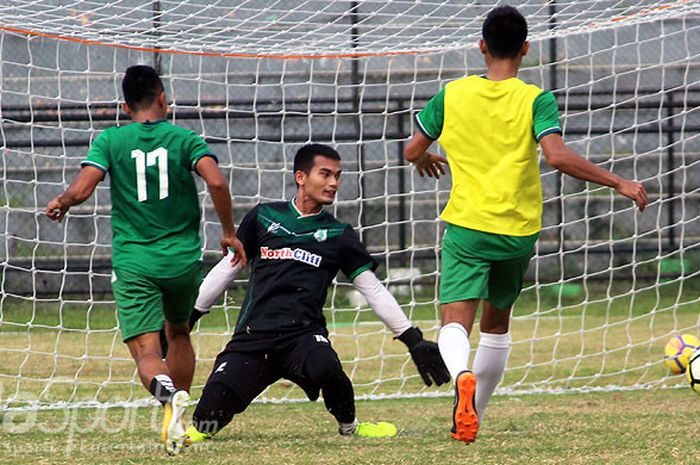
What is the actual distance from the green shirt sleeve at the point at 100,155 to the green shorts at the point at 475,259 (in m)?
1.42

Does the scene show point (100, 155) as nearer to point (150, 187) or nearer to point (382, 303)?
point (150, 187)

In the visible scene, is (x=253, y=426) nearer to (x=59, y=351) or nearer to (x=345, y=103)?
(x=59, y=351)

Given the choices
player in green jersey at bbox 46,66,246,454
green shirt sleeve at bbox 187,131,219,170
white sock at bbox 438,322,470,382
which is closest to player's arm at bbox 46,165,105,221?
player in green jersey at bbox 46,66,246,454

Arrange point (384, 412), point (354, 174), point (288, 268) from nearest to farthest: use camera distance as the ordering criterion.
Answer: point (288, 268)
point (384, 412)
point (354, 174)

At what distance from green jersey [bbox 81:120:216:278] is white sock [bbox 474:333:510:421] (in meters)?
1.30

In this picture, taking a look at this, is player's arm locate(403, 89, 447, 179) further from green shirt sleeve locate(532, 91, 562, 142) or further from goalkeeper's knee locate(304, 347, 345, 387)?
goalkeeper's knee locate(304, 347, 345, 387)

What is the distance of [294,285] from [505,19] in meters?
1.41

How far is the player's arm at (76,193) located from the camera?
15.2 ft

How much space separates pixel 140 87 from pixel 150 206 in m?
0.50

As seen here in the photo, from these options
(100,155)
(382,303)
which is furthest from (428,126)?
(100,155)

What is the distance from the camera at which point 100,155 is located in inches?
193

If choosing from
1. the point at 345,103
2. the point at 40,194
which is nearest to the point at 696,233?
the point at 345,103

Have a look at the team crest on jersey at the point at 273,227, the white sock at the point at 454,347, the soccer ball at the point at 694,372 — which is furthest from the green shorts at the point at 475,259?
the soccer ball at the point at 694,372

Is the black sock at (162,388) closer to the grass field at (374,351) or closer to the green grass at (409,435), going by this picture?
the green grass at (409,435)
